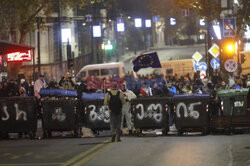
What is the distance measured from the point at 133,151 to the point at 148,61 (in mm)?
8591

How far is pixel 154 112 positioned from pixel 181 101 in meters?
0.93

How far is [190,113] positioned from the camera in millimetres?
18047

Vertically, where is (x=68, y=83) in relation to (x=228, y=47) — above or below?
below

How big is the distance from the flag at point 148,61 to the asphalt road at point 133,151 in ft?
15.0

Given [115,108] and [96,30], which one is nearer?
[115,108]

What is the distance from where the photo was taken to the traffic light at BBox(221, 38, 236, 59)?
30.8 meters

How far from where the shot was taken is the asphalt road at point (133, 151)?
11875 millimetres

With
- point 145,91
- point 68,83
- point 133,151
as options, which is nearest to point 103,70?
point 145,91

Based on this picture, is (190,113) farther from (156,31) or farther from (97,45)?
(156,31)

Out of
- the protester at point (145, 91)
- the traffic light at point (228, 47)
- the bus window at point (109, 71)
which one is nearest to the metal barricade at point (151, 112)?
the protester at point (145, 91)

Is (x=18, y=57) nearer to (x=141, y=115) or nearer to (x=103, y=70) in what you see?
(x=103, y=70)

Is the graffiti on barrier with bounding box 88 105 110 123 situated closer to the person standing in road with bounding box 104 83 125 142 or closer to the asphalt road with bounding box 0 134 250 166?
the asphalt road with bounding box 0 134 250 166

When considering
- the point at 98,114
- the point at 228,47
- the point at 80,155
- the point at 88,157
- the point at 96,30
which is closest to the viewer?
the point at 88,157

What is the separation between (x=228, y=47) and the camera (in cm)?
3069
